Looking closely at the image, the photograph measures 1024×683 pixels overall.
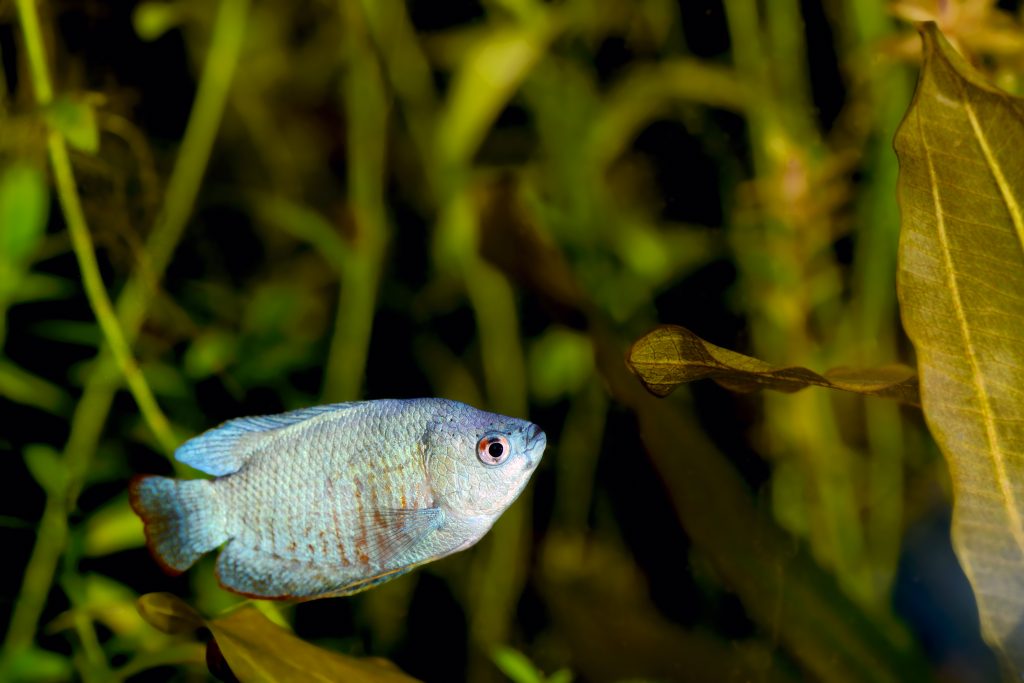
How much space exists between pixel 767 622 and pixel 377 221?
4.50 ft

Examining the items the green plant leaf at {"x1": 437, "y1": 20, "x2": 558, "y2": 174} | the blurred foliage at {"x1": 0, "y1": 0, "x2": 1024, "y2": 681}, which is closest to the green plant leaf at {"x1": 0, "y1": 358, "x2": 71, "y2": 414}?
the blurred foliage at {"x1": 0, "y1": 0, "x2": 1024, "y2": 681}

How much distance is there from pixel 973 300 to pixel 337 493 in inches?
32.7

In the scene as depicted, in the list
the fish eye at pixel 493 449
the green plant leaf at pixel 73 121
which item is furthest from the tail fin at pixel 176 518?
the green plant leaf at pixel 73 121

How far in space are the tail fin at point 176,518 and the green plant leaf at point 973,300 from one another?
0.88m

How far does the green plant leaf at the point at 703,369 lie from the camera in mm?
994

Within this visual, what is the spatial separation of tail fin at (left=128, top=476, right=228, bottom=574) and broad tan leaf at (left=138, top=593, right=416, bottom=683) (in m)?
0.15

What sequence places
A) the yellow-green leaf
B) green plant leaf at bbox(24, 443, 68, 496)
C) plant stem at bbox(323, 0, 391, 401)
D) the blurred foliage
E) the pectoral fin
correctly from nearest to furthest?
the pectoral fin → the yellow-green leaf → green plant leaf at bbox(24, 443, 68, 496) → the blurred foliage → plant stem at bbox(323, 0, 391, 401)

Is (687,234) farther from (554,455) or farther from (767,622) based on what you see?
(767,622)

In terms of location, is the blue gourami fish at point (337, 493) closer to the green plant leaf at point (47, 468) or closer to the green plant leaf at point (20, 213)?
the green plant leaf at point (47, 468)

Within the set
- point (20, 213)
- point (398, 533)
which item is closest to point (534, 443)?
point (398, 533)

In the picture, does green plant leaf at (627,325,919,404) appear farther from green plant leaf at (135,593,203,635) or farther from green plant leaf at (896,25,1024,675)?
green plant leaf at (135,593,203,635)

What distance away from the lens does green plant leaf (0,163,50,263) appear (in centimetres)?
151

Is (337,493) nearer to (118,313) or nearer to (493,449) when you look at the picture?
(493,449)

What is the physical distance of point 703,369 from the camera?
1.03m
